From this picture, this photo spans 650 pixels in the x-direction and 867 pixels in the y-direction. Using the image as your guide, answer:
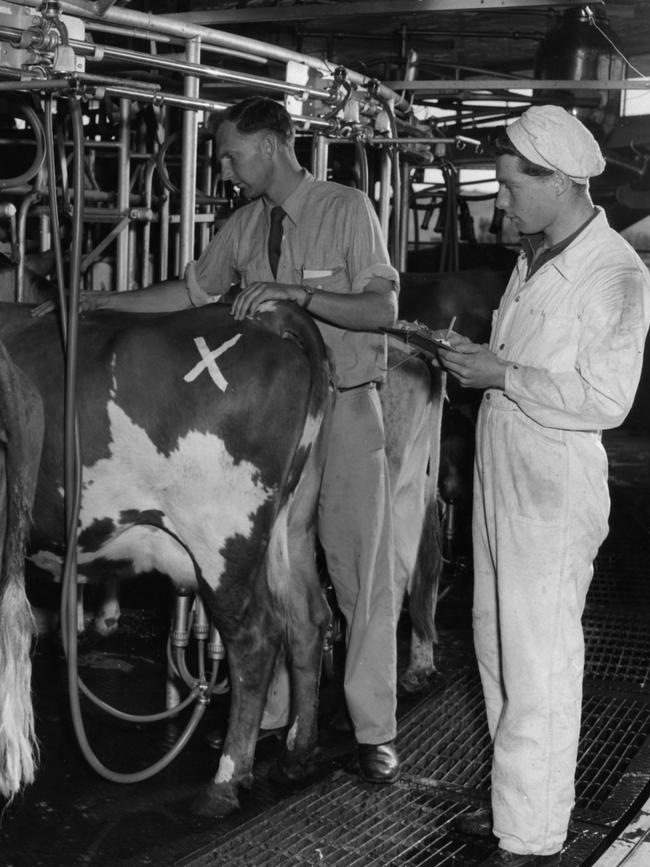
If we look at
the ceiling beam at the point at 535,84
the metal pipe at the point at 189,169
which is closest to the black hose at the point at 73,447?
the metal pipe at the point at 189,169

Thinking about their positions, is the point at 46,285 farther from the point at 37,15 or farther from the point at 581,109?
the point at 581,109

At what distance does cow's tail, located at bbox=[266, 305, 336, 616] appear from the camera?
355 centimetres

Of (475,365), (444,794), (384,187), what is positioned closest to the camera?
(475,365)

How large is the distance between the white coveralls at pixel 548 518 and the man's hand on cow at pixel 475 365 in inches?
1.4

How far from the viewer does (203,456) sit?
3.44 meters

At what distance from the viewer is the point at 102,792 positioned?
11.8 feet

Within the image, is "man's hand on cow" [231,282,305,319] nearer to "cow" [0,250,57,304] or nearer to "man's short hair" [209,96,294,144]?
"man's short hair" [209,96,294,144]

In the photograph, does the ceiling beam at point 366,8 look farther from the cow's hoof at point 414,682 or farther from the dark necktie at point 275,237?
the cow's hoof at point 414,682

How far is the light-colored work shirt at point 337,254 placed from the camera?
380 cm

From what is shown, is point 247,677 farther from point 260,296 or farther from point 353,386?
point 260,296

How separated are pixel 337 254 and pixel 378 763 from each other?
5.46 ft

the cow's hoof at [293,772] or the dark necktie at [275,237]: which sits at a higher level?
the dark necktie at [275,237]

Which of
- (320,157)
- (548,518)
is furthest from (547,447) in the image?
(320,157)

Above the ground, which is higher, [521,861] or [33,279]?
[33,279]
